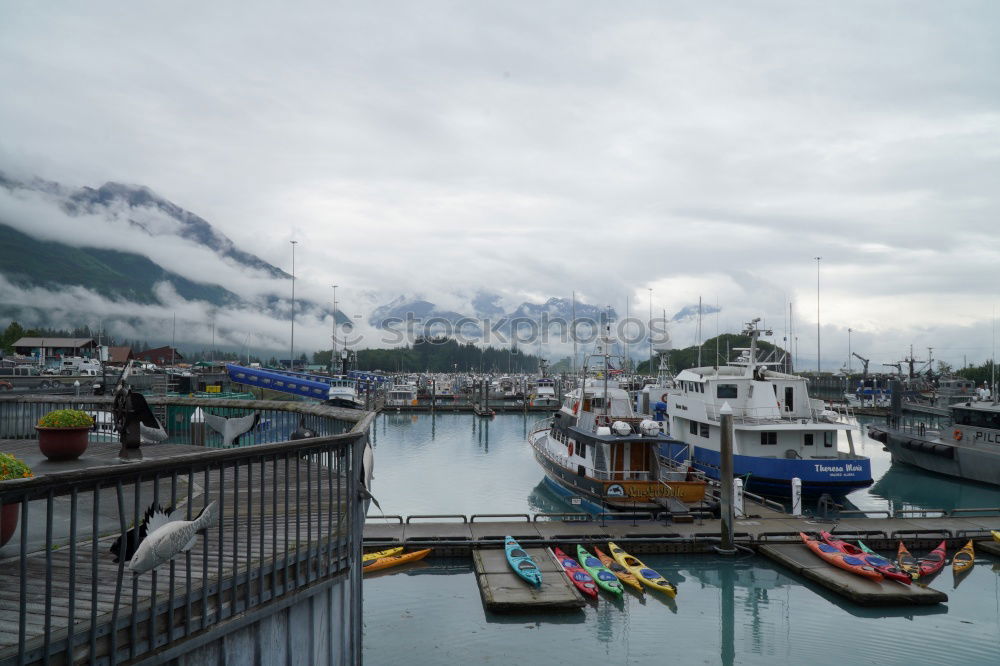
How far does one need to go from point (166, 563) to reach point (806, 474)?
2770 cm

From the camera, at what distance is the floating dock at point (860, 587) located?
16891mm

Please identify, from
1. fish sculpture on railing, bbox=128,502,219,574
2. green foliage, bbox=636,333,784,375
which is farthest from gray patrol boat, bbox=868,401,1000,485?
green foliage, bbox=636,333,784,375

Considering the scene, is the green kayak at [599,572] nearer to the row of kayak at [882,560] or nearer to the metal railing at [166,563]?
the row of kayak at [882,560]

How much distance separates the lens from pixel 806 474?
28.0 m

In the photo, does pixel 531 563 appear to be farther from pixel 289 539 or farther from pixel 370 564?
pixel 289 539

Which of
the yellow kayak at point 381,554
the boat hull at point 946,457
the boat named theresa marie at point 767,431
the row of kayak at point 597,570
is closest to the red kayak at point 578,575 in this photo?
the row of kayak at point 597,570

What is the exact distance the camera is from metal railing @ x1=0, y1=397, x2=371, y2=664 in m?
4.15

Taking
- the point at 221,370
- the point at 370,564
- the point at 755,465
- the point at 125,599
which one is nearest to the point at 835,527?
the point at 755,465

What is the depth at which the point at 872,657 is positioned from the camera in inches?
584

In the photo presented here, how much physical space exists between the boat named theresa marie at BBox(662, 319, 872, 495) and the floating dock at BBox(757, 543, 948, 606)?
953 cm

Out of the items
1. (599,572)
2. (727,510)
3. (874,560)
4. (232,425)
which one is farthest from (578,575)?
(232,425)

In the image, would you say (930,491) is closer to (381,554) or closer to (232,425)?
(381,554)

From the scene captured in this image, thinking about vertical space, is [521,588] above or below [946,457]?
below

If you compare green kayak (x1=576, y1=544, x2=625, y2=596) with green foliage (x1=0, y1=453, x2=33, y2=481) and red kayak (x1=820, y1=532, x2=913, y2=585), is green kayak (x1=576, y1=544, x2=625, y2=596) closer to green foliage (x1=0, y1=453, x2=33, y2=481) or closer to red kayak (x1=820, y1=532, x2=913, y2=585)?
red kayak (x1=820, y1=532, x2=913, y2=585)
